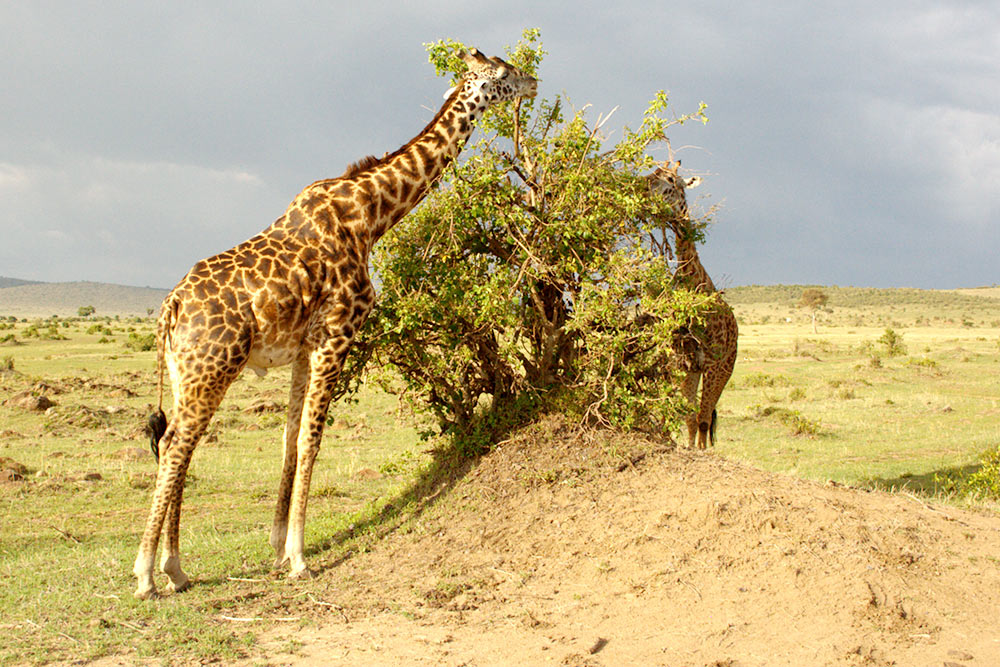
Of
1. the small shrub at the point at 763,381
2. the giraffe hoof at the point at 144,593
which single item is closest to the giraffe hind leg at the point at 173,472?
the giraffe hoof at the point at 144,593

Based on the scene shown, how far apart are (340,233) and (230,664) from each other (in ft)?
11.4

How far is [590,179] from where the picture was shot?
719cm

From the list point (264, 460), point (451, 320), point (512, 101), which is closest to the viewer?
point (451, 320)

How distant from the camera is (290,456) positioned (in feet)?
23.3

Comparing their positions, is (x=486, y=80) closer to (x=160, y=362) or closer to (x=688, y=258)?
(x=688, y=258)

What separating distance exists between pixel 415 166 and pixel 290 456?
2.84 metres

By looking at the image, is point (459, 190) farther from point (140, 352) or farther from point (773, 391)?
point (140, 352)

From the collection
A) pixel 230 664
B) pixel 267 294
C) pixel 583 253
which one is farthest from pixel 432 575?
pixel 583 253

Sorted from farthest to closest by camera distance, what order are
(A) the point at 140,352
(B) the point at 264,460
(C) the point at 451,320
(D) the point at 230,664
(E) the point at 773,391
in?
(A) the point at 140,352 → (E) the point at 773,391 → (B) the point at 264,460 → (C) the point at 451,320 → (D) the point at 230,664

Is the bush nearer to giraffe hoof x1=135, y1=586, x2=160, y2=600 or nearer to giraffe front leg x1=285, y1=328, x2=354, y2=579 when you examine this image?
giraffe front leg x1=285, y1=328, x2=354, y2=579

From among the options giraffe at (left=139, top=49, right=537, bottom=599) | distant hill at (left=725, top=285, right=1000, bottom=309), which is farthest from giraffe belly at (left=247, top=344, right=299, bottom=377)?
distant hill at (left=725, top=285, right=1000, bottom=309)

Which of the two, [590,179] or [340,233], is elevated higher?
[590,179]

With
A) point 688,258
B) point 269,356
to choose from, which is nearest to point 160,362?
point 269,356

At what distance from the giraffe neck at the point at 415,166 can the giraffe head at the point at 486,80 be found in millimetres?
46
